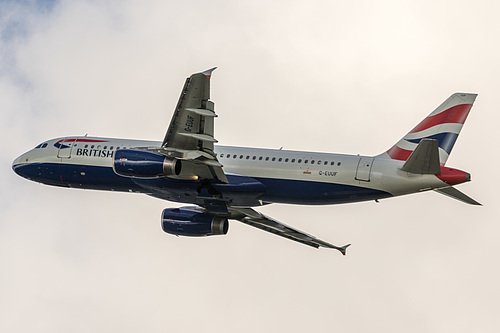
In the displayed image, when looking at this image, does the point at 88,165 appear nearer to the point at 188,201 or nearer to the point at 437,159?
the point at 188,201

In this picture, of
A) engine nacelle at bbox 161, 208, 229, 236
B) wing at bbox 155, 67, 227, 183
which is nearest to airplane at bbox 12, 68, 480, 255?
wing at bbox 155, 67, 227, 183

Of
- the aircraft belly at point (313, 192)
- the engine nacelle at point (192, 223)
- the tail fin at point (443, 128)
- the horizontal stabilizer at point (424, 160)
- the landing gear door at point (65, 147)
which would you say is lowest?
the engine nacelle at point (192, 223)

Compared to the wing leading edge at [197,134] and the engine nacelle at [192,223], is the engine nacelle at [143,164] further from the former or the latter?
the engine nacelle at [192,223]

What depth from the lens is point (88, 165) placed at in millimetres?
61281

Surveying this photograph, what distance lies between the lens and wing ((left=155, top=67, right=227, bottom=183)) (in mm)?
A: 51250

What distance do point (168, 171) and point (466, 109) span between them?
18.1 m

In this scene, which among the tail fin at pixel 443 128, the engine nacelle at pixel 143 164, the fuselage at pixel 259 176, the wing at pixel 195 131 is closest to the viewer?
the wing at pixel 195 131

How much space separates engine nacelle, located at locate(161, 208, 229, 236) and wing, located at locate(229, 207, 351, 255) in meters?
1.17

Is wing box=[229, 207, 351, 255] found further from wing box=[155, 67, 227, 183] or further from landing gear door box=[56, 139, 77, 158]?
landing gear door box=[56, 139, 77, 158]

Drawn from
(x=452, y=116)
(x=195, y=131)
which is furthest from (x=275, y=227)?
(x=452, y=116)

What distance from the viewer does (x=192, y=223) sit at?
64500 millimetres

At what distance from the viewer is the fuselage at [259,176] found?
55.9 m

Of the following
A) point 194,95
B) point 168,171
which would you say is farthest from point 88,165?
point 194,95

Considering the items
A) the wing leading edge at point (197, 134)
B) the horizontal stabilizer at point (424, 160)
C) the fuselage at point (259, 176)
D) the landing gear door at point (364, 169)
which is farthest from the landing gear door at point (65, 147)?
the horizontal stabilizer at point (424, 160)
